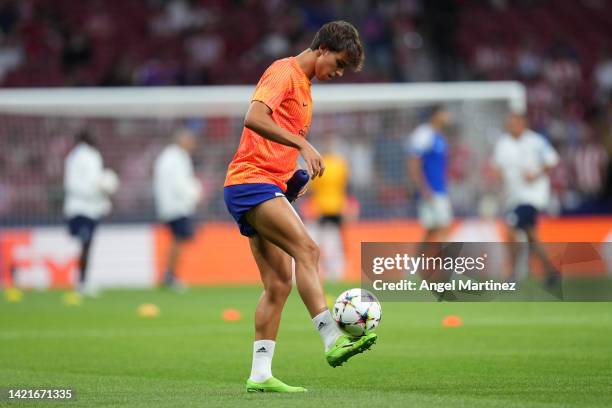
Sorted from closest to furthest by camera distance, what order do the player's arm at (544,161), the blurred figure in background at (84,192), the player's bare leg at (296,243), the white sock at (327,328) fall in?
the white sock at (327,328)
the player's bare leg at (296,243)
the player's arm at (544,161)
the blurred figure in background at (84,192)

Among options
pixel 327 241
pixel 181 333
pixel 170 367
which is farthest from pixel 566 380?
pixel 327 241

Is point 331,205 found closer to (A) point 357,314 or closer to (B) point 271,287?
(B) point 271,287

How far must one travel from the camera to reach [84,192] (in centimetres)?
1753

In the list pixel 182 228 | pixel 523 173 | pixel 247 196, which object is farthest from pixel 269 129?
pixel 182 228

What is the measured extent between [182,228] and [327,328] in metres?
12.0

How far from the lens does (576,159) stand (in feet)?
75.8

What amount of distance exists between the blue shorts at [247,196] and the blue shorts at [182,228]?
11.5m

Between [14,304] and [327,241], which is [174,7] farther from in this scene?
[14,304]

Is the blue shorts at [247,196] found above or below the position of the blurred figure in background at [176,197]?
below

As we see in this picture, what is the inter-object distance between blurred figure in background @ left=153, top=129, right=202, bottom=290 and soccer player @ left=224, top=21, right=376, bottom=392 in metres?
11.4

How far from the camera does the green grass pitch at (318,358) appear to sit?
7.14 m

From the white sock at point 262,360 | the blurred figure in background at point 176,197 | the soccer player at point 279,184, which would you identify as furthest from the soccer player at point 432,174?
the white sock at point 262,360

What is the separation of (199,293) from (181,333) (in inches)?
246

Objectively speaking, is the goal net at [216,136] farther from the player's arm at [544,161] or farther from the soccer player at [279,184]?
the soccer player at [279,184]
